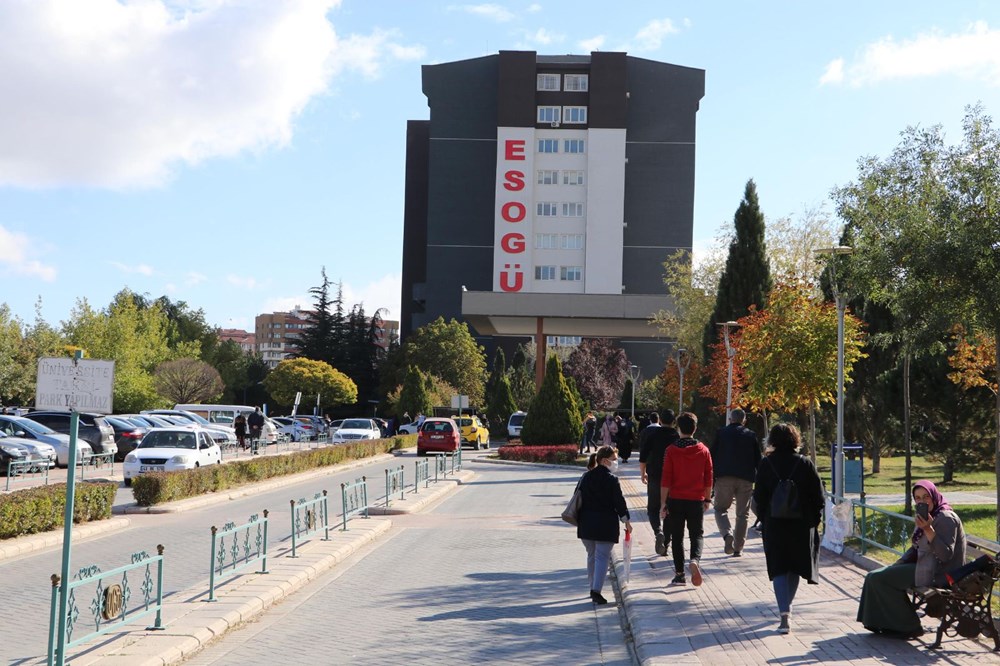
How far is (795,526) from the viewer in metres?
9.27

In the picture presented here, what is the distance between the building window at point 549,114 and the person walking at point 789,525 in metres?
85.0

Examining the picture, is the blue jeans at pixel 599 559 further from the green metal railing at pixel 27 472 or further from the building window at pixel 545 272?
the building window at pixel 545 272

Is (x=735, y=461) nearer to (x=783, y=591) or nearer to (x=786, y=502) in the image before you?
(x=786, y=502)

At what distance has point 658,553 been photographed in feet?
46.2

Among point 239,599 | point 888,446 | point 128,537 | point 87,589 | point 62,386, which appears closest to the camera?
point 62,386

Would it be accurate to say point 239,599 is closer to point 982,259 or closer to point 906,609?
point 906,609

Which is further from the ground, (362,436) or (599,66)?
(599,66)

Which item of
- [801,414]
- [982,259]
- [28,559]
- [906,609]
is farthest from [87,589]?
[801,414]

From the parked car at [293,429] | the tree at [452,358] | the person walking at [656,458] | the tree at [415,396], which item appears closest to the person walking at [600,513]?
the person walking at [656,458]

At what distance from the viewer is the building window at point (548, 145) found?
92188mm

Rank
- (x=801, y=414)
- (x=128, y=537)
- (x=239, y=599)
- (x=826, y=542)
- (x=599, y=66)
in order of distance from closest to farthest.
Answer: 1. (x=239, y=599)
2. (x=826, y=542)
3. (x=128, y=537)
4. (x=801, y=414)
5. (x=599, y=66)

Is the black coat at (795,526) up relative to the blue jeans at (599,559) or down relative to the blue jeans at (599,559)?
up

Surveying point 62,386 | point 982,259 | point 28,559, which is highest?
point 982,259

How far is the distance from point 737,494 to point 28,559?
9.50 meters
